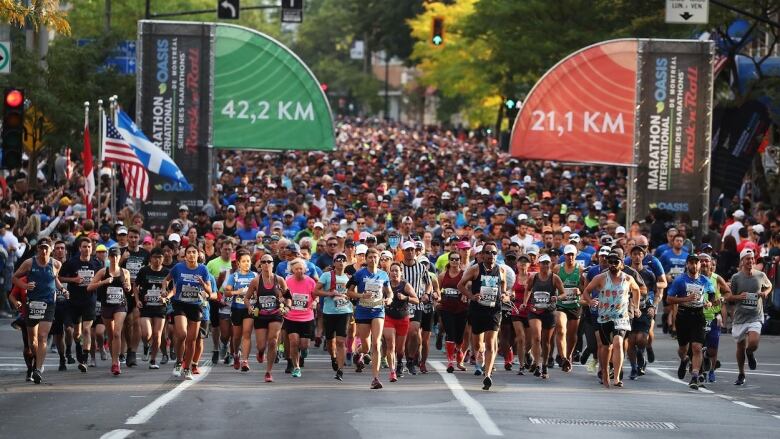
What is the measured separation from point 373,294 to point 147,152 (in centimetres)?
1299

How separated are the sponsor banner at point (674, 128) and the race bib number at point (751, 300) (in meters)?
13.0

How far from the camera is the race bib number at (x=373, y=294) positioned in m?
21.5

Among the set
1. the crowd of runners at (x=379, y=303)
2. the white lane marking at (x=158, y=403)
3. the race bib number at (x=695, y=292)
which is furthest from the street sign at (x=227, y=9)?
the race bib number at (x=695, y=292)

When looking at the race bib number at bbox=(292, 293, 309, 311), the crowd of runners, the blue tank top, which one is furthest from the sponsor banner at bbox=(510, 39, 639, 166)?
the blue tank top

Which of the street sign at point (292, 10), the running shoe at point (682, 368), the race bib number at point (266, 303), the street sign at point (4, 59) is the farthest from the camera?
the street sign at point (292, 10)

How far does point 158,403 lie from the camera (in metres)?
18.5

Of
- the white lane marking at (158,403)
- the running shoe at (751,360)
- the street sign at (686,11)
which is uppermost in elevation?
the street sign at (686,11)

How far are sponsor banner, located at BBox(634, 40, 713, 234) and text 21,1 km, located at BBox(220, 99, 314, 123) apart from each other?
765cm

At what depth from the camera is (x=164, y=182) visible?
36438 millimetres

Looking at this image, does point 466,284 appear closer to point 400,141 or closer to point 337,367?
point 337,367

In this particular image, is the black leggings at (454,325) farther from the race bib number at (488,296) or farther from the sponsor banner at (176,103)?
the sponsor banner at (176,103)

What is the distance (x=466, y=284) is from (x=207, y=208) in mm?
14942

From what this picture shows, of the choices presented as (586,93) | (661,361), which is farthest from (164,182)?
(661,361)

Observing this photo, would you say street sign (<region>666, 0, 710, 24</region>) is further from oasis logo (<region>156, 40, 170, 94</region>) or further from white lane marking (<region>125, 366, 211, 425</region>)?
white lane marking (<region>125, 366, 211, 425</region>)
